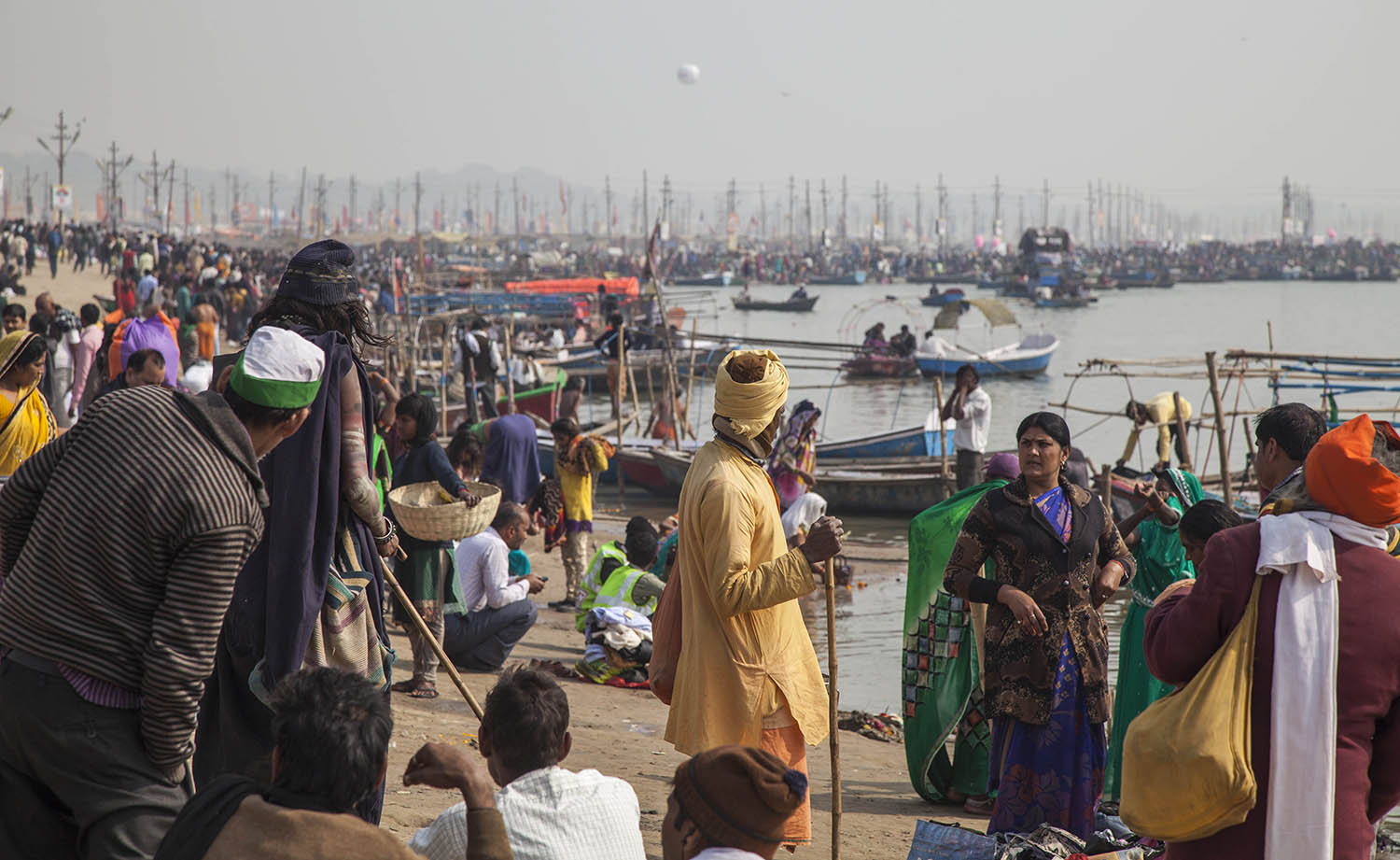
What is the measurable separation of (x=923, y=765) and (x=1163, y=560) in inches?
49.2

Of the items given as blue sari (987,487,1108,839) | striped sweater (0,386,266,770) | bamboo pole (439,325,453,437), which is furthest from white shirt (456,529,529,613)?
bamboo pole (439,325,453,437)

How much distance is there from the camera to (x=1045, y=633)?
14.1ft

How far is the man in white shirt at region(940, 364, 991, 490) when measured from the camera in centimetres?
1298

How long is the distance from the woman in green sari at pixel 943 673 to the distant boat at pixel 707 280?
91244 millimetres

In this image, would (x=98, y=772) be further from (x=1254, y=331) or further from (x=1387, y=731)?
(x=1254, y=331)

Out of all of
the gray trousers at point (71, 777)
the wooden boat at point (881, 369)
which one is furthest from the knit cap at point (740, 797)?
the wooden boat at point (881, 369)

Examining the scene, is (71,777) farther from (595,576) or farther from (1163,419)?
(1163,419)

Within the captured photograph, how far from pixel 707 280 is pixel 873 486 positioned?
291 ft

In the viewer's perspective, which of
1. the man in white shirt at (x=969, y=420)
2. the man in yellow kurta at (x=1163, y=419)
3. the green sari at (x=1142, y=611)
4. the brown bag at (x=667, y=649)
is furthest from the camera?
the man in white shirt at (x=969, y=420)

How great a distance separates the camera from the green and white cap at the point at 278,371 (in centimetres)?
268

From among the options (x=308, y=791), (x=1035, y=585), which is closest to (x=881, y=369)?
(x=1035, y=585)

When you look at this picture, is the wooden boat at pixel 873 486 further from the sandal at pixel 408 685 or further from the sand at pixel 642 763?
the sandal at pixel 408 685

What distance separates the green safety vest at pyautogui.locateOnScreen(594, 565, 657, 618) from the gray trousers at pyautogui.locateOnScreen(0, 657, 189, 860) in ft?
17.1

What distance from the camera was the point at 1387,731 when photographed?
282cm
